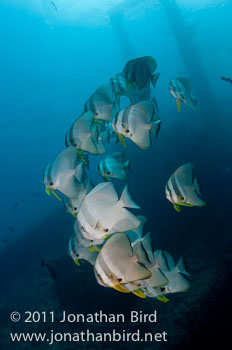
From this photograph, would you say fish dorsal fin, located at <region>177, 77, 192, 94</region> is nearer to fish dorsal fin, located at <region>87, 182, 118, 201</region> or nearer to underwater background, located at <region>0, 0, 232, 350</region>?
fish dorsal fin, located at <region>87, 182, 118, 201</region>

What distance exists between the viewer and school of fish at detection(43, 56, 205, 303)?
1674mm

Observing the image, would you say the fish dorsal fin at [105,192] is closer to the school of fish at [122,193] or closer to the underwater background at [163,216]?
the school of fish at [122,193]

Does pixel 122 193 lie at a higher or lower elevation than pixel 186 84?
lower

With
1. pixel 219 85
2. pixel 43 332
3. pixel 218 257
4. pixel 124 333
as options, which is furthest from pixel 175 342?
pixel 219 85

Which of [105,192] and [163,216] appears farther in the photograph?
[163,216]

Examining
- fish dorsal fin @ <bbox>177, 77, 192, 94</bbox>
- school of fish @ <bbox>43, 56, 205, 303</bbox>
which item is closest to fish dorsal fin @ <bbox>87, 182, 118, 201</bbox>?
school of fish @ <bbox>43, 56, 205, 303</bbox>

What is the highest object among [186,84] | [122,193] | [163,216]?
[186,84]

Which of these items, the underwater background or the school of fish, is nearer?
the school of fish

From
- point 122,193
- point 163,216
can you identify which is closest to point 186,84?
point 122,193

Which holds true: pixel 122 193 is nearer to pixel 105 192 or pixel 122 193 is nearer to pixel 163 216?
pixel 105 192

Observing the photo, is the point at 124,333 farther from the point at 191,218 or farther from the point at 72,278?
the point at 191,218

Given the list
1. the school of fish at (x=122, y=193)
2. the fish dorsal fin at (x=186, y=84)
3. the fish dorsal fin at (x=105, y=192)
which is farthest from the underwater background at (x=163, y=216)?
the fish dorsal fin at (x=186, y=84)

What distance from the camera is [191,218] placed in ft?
28.8

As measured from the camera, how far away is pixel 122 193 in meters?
2.07
